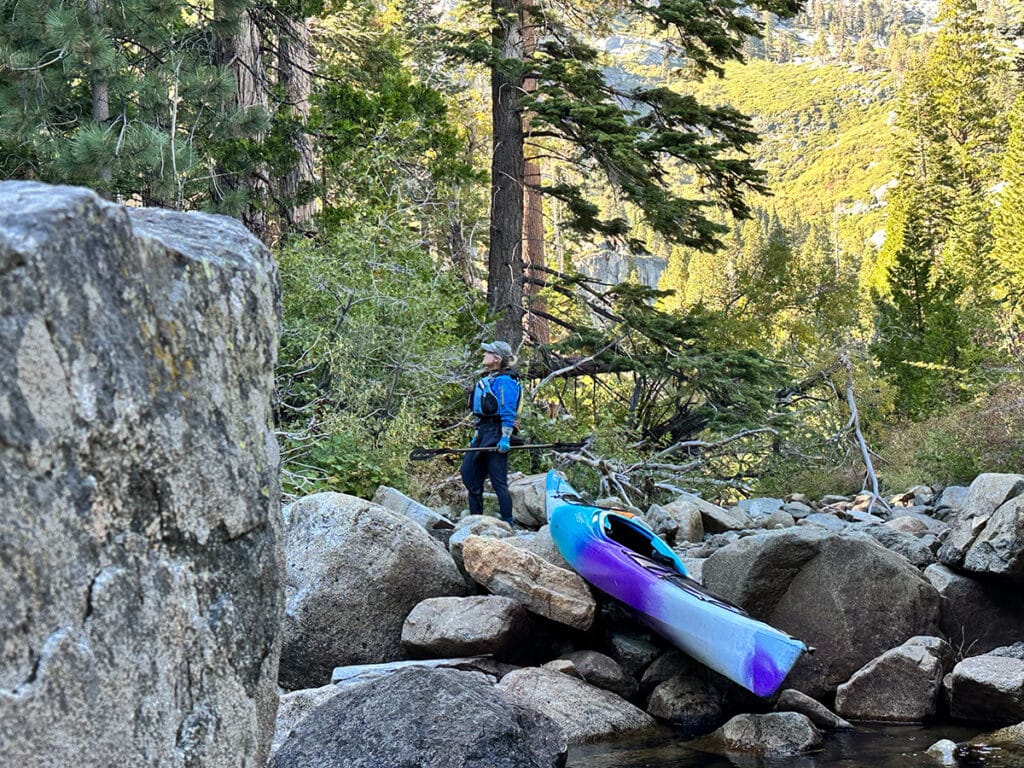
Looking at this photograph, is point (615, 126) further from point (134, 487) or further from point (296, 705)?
point (134, 487)

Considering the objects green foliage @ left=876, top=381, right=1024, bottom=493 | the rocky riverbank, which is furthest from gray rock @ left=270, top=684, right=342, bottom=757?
green foliage @ left=876, top=381, right=1024, bottom=493

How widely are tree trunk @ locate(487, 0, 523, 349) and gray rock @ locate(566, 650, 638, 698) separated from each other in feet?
27.7

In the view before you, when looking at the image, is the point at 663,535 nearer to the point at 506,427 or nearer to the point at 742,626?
the point at 506,427

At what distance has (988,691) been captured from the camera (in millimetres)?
7062

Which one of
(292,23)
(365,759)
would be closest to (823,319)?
(292,23)

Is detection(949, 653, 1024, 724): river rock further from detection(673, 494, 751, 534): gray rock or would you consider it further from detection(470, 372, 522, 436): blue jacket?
detection(470, 372, 522, 436): blue jacket

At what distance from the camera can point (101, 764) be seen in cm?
279

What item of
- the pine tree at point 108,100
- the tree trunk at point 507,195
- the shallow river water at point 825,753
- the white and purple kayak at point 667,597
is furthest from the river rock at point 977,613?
the tree trunk at point 507,195

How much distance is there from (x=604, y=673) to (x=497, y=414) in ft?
12.1

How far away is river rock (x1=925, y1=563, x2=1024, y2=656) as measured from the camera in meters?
8.25

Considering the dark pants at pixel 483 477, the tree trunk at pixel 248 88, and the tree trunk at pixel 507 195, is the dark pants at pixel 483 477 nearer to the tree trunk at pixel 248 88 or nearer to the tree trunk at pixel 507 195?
the tree trunk at pixel 248 88

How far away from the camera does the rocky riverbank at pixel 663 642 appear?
23.3ft

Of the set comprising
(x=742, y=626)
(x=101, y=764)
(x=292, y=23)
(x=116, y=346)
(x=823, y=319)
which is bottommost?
(x=823, y=319)

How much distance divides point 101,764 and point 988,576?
23.8 ft
